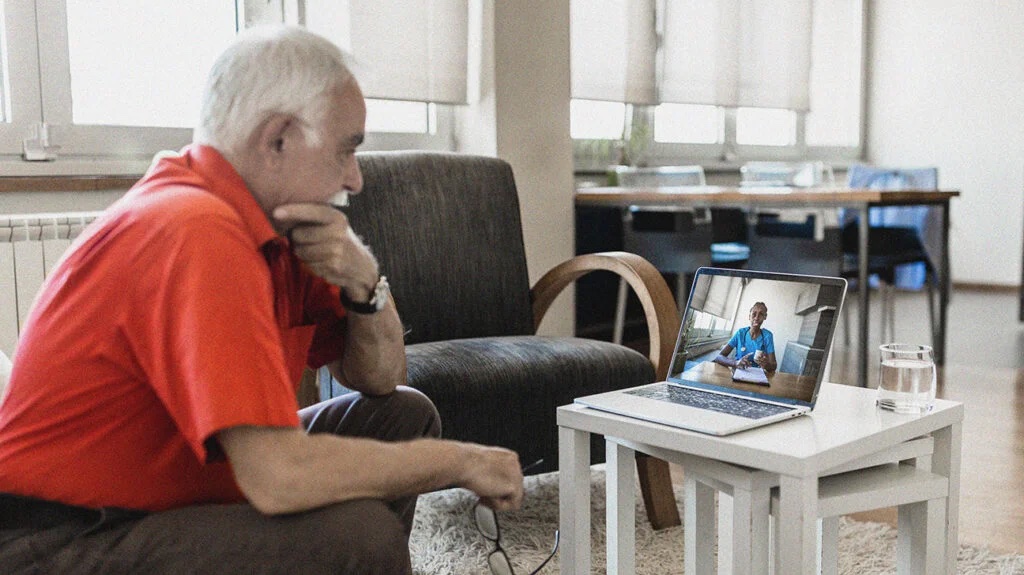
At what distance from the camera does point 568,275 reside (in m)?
2.54

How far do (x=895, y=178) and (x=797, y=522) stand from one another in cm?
414

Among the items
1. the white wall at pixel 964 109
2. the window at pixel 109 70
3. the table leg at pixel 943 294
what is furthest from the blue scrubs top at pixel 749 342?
the white wall at pixel 964 109

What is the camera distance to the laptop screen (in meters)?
1.48

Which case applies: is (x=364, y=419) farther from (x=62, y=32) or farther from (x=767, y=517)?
(x=62, y=32)

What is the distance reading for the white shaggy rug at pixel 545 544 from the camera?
6.77ft

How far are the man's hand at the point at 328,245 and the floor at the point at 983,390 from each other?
1516 mm

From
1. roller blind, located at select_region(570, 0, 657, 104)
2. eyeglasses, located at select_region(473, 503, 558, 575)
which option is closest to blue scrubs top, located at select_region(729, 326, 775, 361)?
eyeglasses, located at select_region(473, 503, 558, 575)

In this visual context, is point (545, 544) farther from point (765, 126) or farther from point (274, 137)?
point (765, 126)

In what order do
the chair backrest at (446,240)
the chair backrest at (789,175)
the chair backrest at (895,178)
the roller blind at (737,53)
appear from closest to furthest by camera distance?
the chair backrest at (446,240) < the chair backrest at (789,175) < the chair backrest at (895,178) < the roller blind at (737,53)

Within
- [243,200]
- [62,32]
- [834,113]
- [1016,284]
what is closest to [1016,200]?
[1016,284]

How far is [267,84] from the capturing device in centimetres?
112

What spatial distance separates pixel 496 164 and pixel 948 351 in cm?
282

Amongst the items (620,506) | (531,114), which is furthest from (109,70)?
(620,506)

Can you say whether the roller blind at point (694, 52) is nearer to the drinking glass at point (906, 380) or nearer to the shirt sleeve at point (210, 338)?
the drinking glass at point (906, 380)
